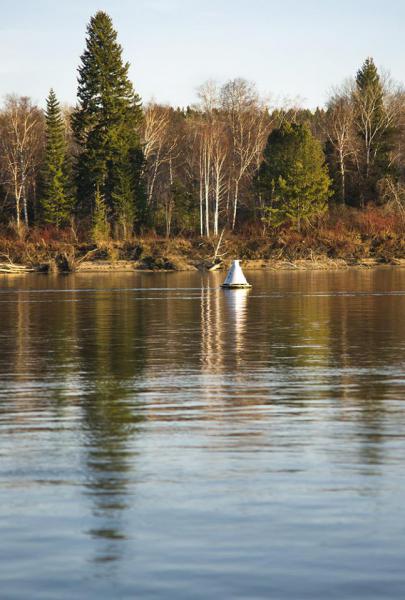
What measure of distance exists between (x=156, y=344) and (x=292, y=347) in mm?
3124

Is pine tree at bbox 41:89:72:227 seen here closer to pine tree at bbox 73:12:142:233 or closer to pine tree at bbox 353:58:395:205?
pine tree at bbox 73:12:142:233

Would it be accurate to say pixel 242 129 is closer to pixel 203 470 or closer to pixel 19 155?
pixel 19 155

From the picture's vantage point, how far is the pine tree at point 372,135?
315 ft

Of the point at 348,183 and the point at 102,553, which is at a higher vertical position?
the point at 348,183

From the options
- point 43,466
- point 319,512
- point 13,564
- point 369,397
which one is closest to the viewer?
point 13,564

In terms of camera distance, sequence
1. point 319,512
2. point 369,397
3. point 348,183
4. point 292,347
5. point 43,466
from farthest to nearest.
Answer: point 348,183 → point 292,347 → point 369,397 → point 43,466 → point 319,512

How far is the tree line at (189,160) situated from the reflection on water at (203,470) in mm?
65584

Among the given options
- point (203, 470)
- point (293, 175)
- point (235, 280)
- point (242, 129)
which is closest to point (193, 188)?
point (242, 129)

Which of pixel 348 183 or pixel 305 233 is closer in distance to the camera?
pixel 305 233

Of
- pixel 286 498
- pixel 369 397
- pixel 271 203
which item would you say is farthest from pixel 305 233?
pixel 286 498

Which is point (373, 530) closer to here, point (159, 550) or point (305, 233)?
point (159, 550)

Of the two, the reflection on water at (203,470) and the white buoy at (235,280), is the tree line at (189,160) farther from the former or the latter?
the reflection on water at (203,470)

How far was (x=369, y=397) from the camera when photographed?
13.9 metres

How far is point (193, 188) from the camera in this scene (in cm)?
9712
